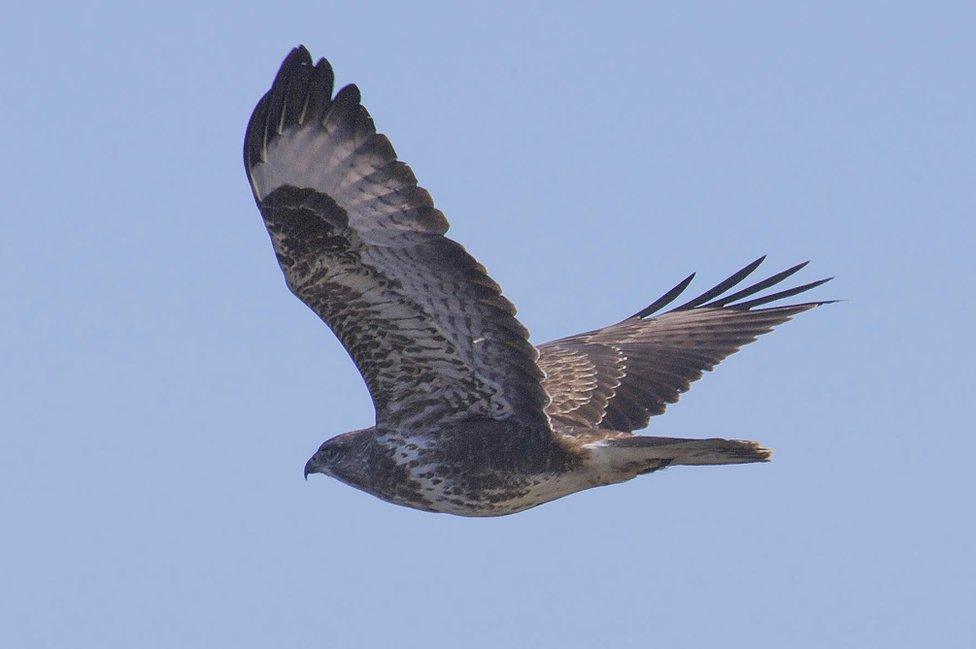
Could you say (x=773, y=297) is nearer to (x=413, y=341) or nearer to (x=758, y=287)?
(x=758, y=287)

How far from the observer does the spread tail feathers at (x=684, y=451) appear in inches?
337

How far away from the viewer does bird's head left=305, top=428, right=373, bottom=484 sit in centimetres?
928

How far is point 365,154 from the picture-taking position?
26.8 feet

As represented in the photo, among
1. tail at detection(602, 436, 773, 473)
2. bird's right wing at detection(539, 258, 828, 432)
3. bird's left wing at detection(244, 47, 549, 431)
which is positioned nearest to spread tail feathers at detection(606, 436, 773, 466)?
tail at detection(602, 436, 773, 473)

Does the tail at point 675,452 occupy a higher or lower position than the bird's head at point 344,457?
lower

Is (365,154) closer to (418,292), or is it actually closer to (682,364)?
(418,292)

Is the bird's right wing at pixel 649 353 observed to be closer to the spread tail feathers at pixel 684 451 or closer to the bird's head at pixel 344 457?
the spread tail feathers at pixel 684 451

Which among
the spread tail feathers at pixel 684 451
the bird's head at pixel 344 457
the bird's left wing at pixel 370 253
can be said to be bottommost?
the spread tail feathers at pixel 684 451

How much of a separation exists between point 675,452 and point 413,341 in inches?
55.2

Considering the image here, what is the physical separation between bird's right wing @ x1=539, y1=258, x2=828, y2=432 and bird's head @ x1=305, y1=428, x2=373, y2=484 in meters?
1.10

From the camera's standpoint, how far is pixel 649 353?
36.1ft

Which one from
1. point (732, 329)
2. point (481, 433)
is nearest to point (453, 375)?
point (481, 433)

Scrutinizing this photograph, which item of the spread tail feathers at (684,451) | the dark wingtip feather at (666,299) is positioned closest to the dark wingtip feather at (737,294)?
the dark wingtip feather at (666,299)

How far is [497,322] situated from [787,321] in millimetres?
3219
